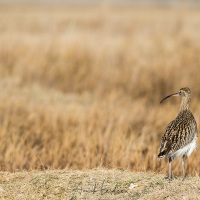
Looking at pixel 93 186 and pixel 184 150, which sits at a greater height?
pixel 184 150

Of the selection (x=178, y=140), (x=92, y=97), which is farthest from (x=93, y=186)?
(x=92, y=97)

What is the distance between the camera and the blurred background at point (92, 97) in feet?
23.9

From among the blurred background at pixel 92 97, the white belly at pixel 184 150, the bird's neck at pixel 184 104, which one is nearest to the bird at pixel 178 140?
the white belly at pixel 184 150

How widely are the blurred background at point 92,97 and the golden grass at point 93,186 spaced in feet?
1.93

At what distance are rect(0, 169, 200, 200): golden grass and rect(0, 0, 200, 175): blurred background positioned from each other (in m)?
0.59

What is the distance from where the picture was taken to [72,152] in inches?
296

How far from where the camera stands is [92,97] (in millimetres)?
11031

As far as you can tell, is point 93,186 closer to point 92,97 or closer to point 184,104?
point 184,104

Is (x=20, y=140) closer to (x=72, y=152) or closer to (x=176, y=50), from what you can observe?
(x=72, y=152)

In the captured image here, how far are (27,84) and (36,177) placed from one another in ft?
19.9

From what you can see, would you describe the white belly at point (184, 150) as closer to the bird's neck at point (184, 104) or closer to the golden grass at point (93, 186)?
the golden grass at point (93, 186)

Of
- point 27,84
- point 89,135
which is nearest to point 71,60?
point 27,84

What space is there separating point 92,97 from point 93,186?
19.1ft

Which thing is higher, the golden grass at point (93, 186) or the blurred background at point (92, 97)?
the blurred background at point (92, 97)
